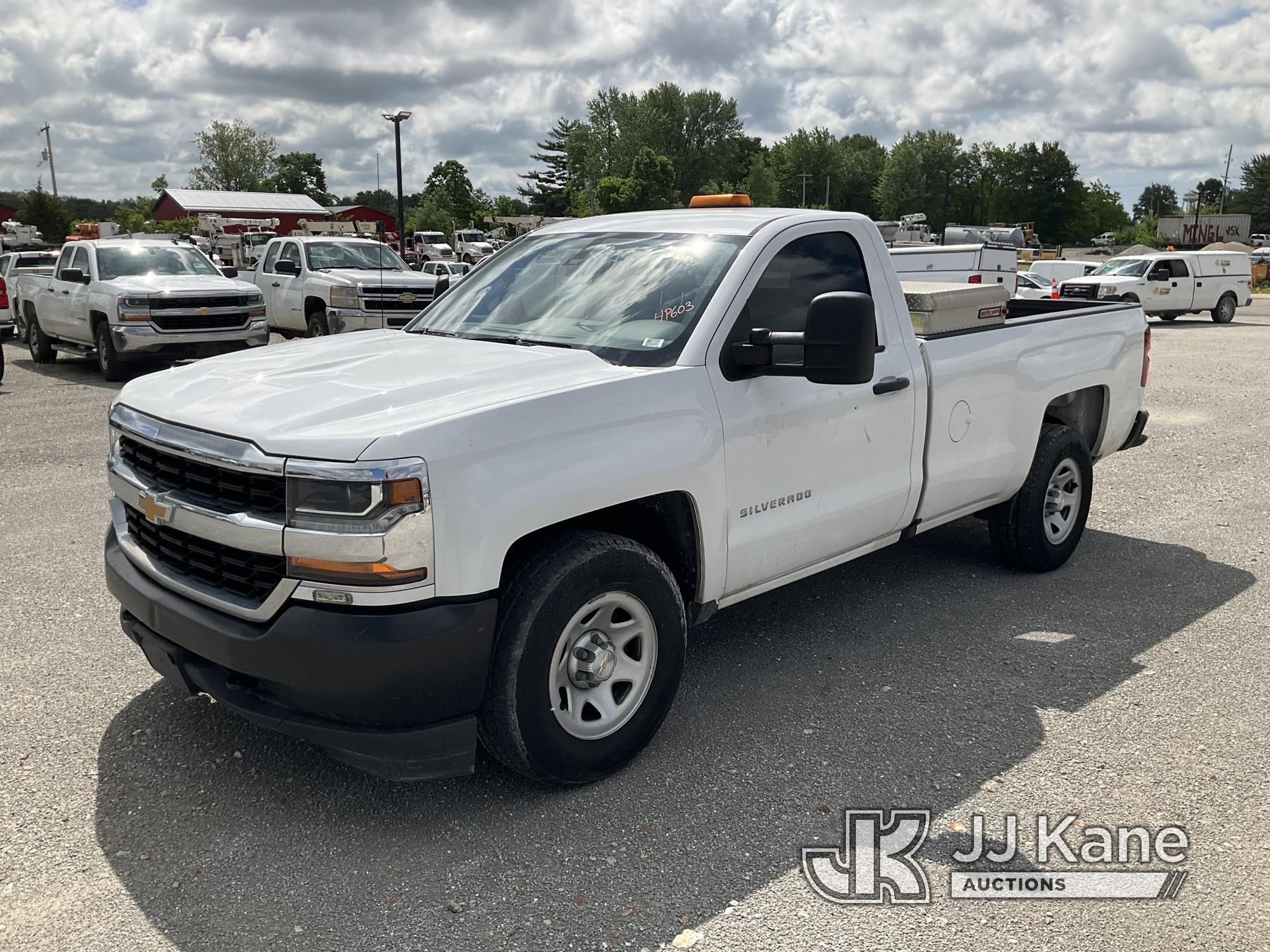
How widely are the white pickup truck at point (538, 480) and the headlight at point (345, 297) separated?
1009cm

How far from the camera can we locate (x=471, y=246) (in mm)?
52438

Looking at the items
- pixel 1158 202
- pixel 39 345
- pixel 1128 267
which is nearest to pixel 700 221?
pixel 39 345

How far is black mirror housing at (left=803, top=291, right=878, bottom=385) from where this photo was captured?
11.7 ft

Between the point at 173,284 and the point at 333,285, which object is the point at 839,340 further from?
the point at 333,285

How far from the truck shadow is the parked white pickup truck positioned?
33.5ft

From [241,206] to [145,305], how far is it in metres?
77.2

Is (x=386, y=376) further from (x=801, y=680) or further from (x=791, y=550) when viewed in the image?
(x=801, y=680)

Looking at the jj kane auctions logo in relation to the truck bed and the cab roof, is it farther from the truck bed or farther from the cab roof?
the cab roof

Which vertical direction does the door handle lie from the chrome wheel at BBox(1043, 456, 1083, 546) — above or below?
above

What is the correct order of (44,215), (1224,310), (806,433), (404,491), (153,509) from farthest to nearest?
(44,215) → (1224,310) → (806,433) → (153,509) → (404,491)

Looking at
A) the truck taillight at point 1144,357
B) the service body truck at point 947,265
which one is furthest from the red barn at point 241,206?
the truck taillight at point 1144,357

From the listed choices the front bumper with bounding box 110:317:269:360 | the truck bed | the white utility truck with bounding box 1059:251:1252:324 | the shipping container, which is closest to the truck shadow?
the truck bed

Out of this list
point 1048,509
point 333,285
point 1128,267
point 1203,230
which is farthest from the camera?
point 1203,230

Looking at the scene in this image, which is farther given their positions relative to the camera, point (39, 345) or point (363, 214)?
point (363, 214)
